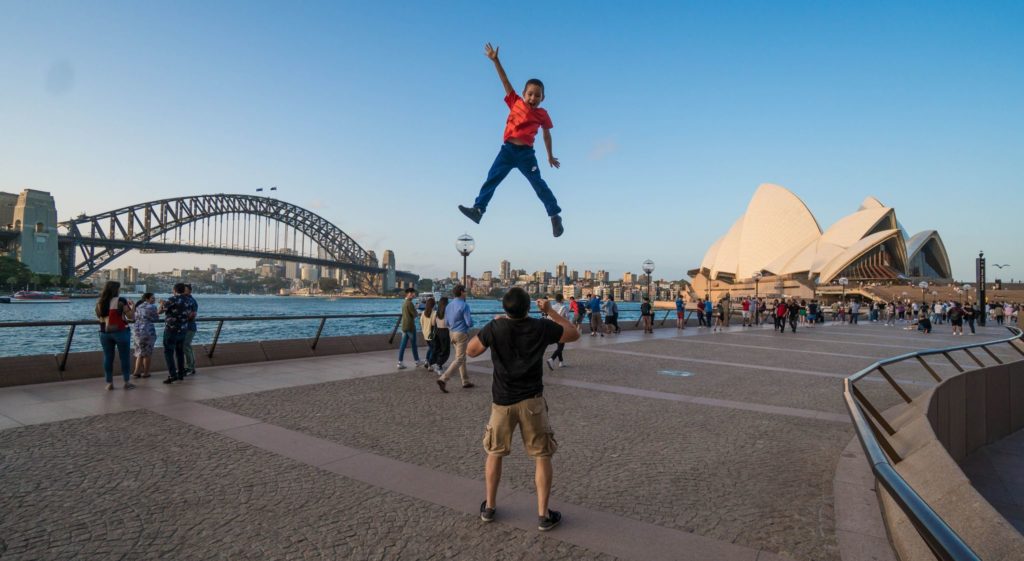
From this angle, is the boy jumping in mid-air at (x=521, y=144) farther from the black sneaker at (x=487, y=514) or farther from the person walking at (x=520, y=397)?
the black sneaker at (x=487, y=514)

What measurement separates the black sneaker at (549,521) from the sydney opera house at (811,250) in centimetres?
7447

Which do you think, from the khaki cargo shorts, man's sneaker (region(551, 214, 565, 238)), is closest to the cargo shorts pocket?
the khaki cargo shorts

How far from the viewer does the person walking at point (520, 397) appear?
3.63 meters

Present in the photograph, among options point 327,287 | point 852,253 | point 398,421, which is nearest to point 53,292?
point 327,287

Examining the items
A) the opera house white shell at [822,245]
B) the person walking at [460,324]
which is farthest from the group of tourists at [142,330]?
the opera house white shell at [822,245]

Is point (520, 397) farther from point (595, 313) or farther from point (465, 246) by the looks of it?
point (595, 313)

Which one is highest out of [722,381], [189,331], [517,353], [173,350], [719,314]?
[517,353]

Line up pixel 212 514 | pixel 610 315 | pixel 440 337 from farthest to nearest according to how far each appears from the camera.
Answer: pixel 610 315, pixel 440 337, pixel 212 514

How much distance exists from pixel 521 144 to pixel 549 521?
410 centimetres

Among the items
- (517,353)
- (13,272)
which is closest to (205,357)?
(517,353)

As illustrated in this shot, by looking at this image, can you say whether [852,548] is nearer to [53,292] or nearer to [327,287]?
[53,292]

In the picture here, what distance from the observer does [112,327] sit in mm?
8305

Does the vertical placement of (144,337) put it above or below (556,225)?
below

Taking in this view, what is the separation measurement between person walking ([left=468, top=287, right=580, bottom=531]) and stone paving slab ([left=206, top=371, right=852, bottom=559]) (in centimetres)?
72
